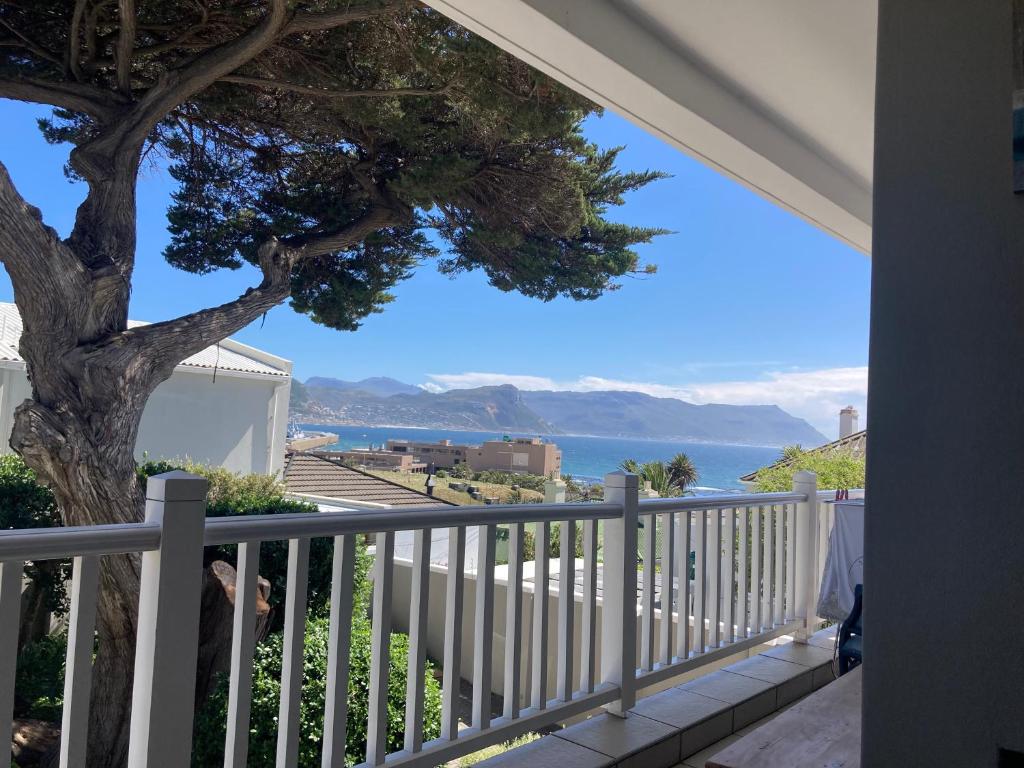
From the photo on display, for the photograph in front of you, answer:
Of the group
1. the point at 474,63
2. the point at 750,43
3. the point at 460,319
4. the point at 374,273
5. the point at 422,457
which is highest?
the point at 460,319

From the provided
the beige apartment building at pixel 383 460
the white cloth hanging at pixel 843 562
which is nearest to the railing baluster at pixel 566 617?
the white cloth hanging at pixel 843 562

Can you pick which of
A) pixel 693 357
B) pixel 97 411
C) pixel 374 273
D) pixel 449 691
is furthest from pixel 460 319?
pixel 449 691

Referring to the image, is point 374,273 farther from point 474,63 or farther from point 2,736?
point 2,736

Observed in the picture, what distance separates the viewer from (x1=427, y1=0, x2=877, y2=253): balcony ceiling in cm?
201

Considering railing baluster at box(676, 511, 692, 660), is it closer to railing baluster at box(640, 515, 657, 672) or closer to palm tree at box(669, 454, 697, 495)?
railing baluster at box(640, 515, 657, 672)

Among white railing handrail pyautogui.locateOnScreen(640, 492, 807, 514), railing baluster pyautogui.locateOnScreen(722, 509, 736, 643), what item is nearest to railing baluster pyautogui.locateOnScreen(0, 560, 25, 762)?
white railing handrail pyautogui.locateOnScreen(640, 492, 807, 514)

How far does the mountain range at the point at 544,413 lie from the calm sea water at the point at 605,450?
122 cm

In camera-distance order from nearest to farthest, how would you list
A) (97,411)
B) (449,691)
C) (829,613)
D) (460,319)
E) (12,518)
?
1. (449,691)
2. (829,613)
3. (97,411)
4. (12,518)
5. (460,319)

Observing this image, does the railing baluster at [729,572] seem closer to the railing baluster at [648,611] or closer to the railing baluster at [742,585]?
the railing baluster at [742,585]

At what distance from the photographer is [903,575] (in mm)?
1170

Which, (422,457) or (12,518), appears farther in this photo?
(422,457)

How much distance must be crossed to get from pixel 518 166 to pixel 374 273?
2.79 metres

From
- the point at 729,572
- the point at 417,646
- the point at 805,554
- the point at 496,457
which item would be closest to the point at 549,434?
the point at 496,457

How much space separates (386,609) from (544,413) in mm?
64830
